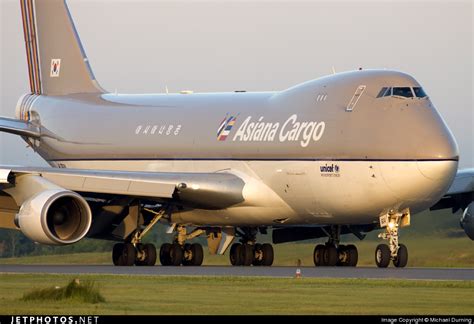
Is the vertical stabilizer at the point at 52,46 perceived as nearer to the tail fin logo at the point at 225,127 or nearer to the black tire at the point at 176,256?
the tail fin logo at the point at 225,127

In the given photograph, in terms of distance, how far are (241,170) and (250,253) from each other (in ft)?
9.09

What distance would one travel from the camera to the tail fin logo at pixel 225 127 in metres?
36.1

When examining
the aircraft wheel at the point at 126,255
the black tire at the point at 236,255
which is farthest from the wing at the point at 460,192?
the aircraft wheel at the point at 126,255

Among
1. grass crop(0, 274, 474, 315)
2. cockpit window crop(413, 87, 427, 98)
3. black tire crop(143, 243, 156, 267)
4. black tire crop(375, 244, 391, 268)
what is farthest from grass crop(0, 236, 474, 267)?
grass crop(0, 274, 474, 315)

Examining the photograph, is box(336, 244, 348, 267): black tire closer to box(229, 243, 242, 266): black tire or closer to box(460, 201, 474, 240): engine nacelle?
box(229, 243, 242, 266): black tire

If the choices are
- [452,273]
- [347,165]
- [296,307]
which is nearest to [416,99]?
[347,165]

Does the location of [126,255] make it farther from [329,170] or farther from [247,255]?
[329,170]

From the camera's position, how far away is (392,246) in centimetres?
3164

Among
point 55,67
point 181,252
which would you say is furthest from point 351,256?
point 55,67

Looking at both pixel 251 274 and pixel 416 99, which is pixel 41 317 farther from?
pixel 416 99

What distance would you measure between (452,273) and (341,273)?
8.01ft

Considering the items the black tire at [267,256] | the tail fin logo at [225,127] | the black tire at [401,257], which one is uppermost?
the tail fin logo at [225,127]

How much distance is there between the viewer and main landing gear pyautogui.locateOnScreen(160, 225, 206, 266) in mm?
36219

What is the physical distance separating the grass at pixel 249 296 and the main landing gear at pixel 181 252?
27.9ft
